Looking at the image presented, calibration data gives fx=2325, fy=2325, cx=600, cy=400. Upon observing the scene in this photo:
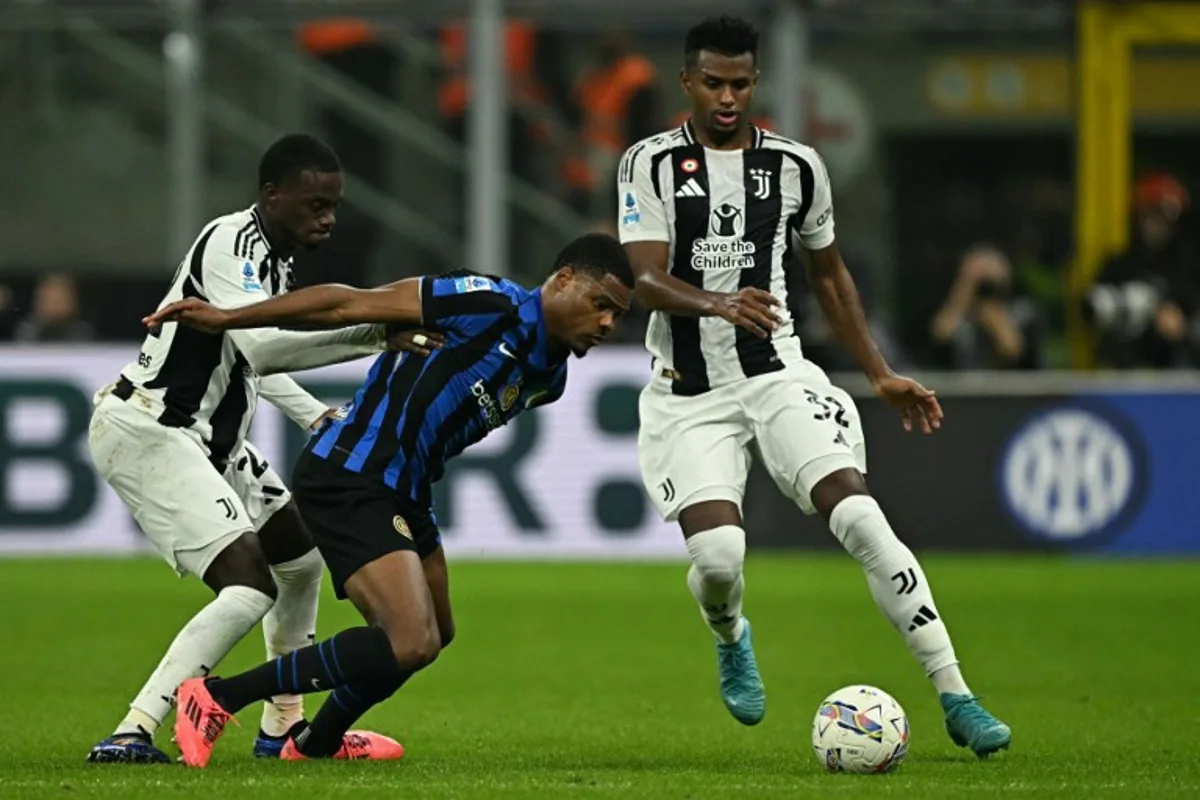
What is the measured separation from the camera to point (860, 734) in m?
7.09

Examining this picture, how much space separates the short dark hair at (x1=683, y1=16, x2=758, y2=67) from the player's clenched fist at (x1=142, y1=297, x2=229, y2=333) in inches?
81.2

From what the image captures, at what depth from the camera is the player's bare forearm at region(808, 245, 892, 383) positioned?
8.16 metres

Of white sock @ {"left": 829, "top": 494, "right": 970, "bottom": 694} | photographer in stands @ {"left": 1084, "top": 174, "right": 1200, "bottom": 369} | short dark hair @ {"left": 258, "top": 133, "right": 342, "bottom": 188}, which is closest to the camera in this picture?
white sock @ {"left": 829, "top": 494, "right": 970, "bottom": 694}

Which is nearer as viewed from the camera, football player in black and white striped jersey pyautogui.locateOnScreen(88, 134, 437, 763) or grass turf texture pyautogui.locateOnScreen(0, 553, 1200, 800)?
grass turf texture pyautogui.locateOnScreen(0, 553, 1200, 800)

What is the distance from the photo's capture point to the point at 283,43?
63.6ft

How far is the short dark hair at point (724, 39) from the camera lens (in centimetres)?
799

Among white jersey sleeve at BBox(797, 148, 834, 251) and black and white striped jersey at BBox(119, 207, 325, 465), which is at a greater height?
white jersey sleeve at BBox(797, 148, 834, 251)

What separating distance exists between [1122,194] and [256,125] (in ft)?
23.6

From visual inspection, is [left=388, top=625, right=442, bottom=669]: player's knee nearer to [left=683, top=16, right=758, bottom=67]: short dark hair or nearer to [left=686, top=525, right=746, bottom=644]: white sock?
[left=686, top=525, right=746, bottom=644]: white sock

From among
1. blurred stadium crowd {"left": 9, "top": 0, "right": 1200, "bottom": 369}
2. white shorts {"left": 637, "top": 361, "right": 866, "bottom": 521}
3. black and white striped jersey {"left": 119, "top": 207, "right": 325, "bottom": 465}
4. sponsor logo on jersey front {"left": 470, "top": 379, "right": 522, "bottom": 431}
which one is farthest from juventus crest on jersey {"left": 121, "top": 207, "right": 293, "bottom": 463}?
blurred stadium crowd {"left": 9, "top": 0, "right": 1200, "bottom": 369}

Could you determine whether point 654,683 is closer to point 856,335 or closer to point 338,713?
point 856,335

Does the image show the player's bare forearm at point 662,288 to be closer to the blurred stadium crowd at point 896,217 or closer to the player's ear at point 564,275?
the player's ear at point 564,275

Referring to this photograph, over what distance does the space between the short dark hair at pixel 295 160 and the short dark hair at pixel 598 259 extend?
925 millimetres

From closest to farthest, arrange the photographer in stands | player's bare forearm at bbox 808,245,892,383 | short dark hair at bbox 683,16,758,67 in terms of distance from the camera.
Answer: short dark hair at bbox 683,16,758,67 < player's bare forearm at bbox 808,245,892,383 < the photographer in stands
